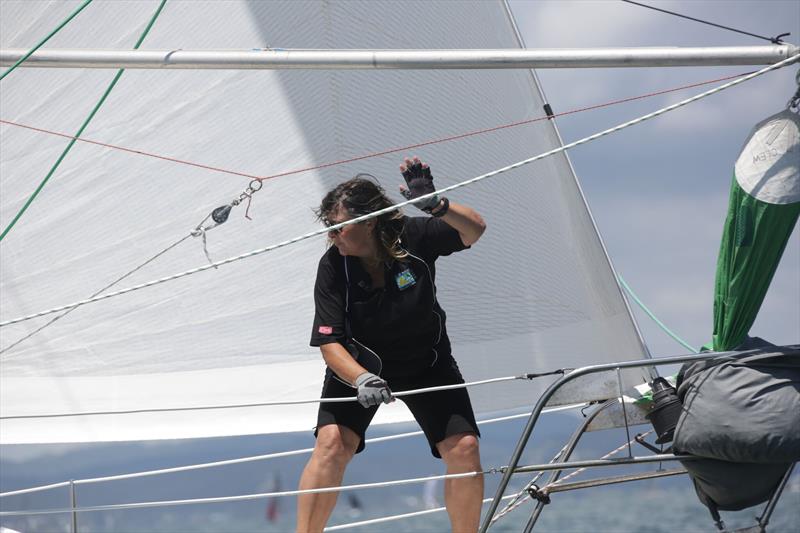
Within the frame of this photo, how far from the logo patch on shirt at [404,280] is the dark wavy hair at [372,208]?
0.04 meters

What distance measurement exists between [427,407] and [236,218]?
1.48 meters

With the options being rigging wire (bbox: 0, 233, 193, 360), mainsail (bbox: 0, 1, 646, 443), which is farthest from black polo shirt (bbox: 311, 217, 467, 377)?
rigging wire (bbox: 0, 233, 193, 360)

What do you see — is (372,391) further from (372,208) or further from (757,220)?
(757,220)

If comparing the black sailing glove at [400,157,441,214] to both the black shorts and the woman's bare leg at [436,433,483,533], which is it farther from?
the woman's bare leg at [436,433,483,533]

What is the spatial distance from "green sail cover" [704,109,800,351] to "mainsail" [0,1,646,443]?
1188 mm

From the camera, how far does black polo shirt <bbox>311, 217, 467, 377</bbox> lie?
2.51m

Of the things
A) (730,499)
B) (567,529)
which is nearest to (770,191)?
(730,499)

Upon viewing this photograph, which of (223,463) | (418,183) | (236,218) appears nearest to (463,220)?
(418,183)

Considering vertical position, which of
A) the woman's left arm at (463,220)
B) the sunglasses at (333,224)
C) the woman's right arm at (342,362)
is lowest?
the woman's right arm at (342,362)

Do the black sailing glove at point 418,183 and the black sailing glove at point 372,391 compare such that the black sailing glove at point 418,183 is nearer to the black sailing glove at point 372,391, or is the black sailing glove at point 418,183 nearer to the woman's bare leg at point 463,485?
the black sailing glove at point 372,391

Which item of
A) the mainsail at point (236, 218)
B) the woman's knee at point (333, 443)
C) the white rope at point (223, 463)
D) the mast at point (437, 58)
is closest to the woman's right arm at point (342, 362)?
the woman's knee at point (333, 443)

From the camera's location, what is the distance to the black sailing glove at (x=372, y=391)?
2.28m

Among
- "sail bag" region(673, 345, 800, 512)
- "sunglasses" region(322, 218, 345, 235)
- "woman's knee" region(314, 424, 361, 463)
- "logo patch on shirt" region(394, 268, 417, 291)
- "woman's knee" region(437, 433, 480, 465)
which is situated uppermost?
"sunglasses" region(322, 218, 345, 235)

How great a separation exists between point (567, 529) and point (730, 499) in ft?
30.6
